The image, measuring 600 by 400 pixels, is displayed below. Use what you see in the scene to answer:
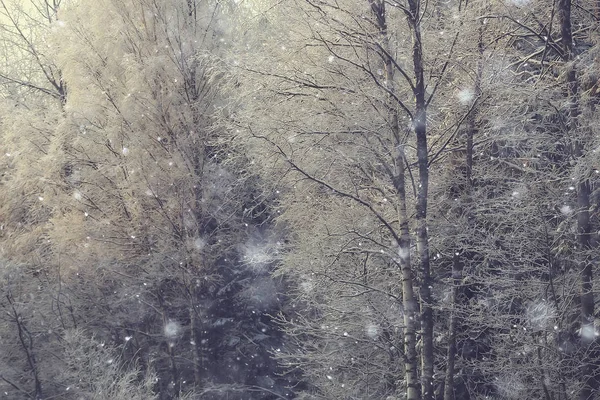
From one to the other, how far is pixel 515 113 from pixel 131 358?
476 inches

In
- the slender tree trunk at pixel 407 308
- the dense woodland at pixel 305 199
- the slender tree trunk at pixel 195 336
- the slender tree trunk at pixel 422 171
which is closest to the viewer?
the slender tree trunk at pixel 422 171

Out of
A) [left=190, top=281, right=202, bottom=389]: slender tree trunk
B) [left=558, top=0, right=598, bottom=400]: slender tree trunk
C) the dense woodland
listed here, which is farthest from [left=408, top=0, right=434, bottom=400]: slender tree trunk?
[left=190, top=281, right=202, bottom=389]: slender tree trunk

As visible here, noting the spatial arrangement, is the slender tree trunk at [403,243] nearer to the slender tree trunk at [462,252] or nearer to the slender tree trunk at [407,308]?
the slender tree trunk at [407,308]

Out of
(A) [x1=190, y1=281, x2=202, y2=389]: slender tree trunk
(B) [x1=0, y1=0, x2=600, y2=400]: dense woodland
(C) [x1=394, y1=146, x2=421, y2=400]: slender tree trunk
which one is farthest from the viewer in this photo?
(A) [x1=190, y1=281, x2=202, y2=389]: slender tree trunk

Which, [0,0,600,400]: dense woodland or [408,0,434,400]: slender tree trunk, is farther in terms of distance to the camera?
[0,0,600,400]: dense woodland

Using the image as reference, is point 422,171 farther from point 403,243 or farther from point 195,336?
point 195,336

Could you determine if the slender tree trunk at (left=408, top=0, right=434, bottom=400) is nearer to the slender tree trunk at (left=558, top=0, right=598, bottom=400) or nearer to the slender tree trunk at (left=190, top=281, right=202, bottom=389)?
the slender tree trunk at (left=558, top=0, right=598, bottom=400)

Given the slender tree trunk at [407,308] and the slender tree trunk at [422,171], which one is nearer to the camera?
the slender tree trunk at [422,171]

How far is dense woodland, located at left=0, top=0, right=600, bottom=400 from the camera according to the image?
Answer: 841cm

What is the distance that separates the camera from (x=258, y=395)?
15992mm

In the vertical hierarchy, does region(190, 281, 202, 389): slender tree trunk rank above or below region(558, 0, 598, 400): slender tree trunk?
below

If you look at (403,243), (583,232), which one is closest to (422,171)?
(403,243)

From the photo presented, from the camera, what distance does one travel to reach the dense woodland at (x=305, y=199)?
8406mm

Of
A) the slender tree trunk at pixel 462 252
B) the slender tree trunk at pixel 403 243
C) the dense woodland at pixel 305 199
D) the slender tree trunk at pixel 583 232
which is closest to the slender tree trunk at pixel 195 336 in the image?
the dense woodland at pixel 305 199
